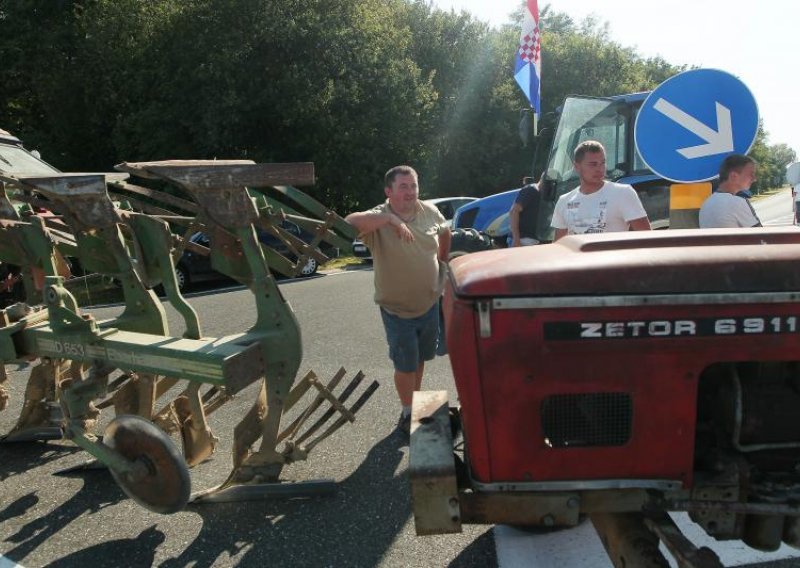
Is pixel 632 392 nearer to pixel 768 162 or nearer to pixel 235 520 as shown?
pixel 235 520

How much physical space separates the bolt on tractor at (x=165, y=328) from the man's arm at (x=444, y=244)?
893 millimetres

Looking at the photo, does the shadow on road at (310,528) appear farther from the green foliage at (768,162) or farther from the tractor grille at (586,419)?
the green foliage at (768,162)

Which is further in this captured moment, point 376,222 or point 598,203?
point 598,203

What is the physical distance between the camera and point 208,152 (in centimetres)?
1931

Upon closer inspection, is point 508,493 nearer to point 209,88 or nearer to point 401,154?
point 209,88

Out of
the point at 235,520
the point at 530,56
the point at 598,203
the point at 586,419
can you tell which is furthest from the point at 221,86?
the point at 586,419

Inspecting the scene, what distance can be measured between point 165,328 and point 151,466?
0.87 meters

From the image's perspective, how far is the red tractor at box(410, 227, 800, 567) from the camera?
189 centimetres

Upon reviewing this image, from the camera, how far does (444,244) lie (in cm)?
435

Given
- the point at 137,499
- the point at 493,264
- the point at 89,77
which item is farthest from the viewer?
the point at 89,77

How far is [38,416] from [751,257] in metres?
4.45

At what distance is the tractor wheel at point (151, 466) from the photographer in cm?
286

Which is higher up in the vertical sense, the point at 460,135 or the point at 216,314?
the point at 460,135

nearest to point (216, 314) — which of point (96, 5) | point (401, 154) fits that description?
point (401, 154)
